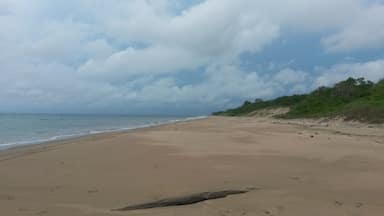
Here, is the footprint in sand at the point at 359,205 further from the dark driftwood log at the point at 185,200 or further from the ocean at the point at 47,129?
the ocean at the point at 47,129

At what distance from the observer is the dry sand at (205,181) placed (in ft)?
21.1

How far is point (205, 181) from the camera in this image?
861 cm

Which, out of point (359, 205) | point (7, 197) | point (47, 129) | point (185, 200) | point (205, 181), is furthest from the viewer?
point (47, 129)

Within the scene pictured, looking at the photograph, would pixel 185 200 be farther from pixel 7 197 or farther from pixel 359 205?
pixel 7 197

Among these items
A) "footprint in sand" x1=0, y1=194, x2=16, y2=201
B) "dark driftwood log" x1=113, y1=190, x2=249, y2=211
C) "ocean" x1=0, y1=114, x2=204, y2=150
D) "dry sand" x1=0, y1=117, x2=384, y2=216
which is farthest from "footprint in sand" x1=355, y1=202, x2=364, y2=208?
"ocean" x1=0, y1=114, x2=204, y2=150

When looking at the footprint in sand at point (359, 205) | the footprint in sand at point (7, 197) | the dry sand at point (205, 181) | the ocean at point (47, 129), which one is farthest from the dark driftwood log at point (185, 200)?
the ocean at point (47, 129)

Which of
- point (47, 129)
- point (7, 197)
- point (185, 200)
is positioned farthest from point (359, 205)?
point (47, 129)

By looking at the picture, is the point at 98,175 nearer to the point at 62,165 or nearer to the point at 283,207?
the point at 62,165

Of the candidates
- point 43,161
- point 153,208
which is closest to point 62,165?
point 43,161

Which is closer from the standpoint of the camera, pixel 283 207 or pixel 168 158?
pixel 283 207

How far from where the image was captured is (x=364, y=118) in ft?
95.8

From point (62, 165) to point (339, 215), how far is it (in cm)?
773

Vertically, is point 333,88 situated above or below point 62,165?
above

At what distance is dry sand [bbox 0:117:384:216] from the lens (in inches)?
253
